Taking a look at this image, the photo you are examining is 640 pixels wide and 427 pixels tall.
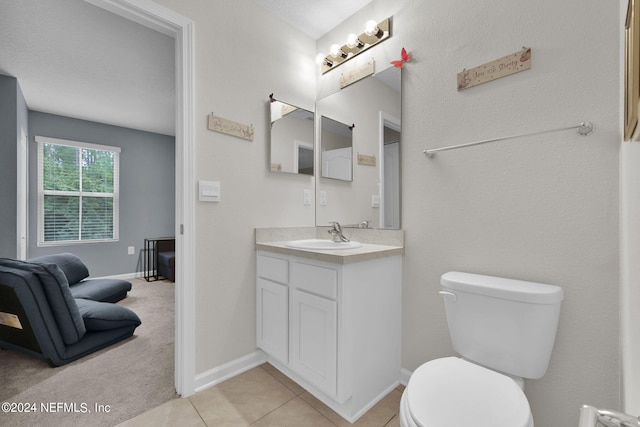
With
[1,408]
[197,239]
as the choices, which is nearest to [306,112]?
[197,239]

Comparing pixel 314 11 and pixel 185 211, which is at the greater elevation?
pixel 314 11

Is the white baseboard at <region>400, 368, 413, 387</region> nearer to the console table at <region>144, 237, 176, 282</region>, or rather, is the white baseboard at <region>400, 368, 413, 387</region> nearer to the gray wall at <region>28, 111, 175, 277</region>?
the console table at <region>144, 237, 176, 282</region>

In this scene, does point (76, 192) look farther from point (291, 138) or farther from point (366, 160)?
point (366, 160)

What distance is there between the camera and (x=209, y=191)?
1.67 metres

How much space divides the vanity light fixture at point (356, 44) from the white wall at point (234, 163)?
28 centimetres

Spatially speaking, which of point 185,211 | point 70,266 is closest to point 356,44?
point 185,211

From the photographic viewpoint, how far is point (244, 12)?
186cm

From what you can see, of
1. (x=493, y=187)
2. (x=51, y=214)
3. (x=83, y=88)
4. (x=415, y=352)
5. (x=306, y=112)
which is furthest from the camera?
(x=51, y=214)

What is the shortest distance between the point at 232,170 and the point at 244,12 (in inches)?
41.6

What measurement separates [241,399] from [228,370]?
0.84 feet

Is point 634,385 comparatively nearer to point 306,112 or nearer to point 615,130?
point 615,130

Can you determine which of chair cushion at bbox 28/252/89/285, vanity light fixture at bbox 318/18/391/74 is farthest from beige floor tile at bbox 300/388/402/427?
chair cushion at bbox 28/252/89/285

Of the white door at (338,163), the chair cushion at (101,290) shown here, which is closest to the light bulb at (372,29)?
the white door at (338,163)

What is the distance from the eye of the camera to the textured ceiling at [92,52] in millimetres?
1946
